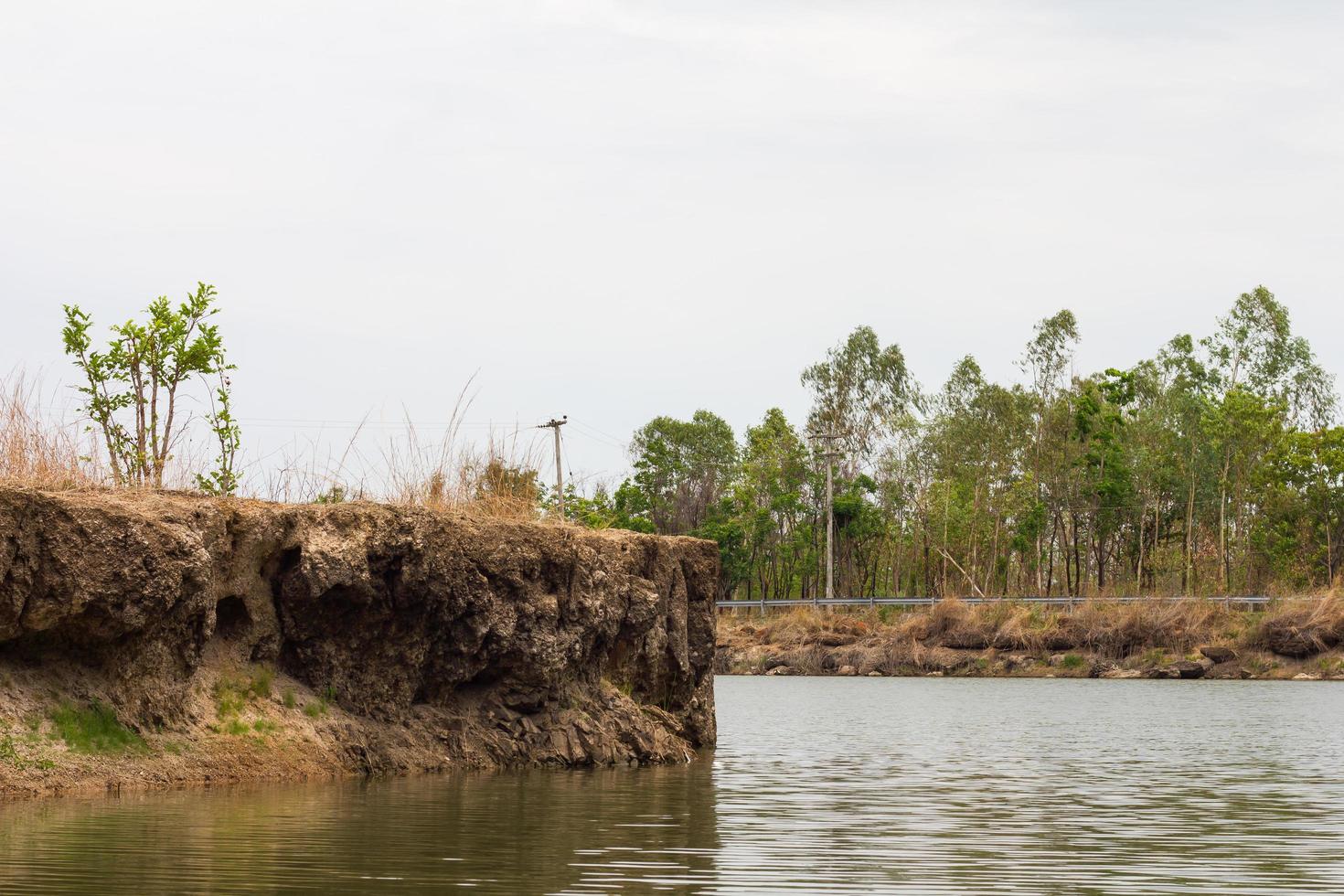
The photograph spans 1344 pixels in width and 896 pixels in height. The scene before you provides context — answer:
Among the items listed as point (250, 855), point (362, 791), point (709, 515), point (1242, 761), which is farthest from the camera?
point (709, 515)

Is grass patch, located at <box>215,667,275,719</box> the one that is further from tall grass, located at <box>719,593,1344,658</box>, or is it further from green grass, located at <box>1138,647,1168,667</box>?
tall grass, located at <box>719,593,1344,658</box>

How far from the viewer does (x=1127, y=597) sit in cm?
6353

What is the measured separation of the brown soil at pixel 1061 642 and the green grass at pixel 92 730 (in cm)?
4611

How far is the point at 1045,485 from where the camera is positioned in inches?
3108

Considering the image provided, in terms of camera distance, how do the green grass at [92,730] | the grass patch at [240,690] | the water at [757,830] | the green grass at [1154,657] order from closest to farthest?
1. the water at [757,830]
2. the green grass at [92,730]
3. the grass patch at [240,690]
4. the green grass at [1154,657]

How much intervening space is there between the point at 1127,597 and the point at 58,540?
54959 millimetres

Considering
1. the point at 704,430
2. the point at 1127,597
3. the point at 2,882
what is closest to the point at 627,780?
the point at 2,882

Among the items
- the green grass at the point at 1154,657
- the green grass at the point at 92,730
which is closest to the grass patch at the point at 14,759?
the green grass at the point at 92,730

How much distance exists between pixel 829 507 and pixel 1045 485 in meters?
13.2

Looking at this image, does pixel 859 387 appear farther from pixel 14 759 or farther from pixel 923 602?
pixel 14 759

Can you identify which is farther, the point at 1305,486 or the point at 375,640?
the point at 1305,486

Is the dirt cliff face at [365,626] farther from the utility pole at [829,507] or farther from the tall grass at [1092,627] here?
the utility pole at [829,507]

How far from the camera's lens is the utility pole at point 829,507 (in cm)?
7238

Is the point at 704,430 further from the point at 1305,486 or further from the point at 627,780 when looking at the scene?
the point at 627,780
